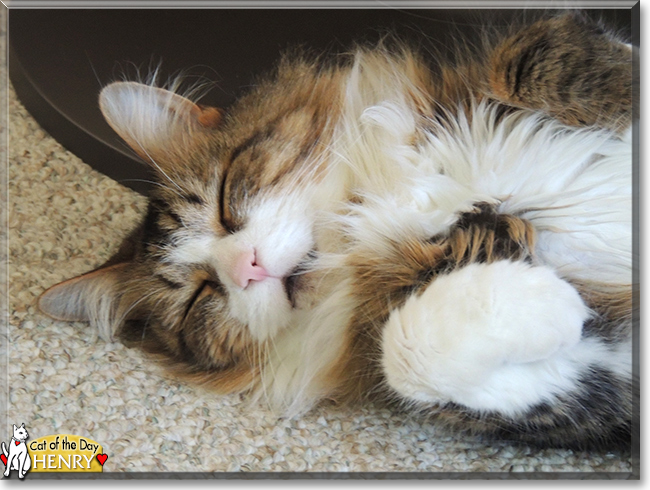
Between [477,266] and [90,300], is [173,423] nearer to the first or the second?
[90,300]

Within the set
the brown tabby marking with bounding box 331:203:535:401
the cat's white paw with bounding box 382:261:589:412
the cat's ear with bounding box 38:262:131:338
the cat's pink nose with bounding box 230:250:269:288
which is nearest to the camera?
the cat's white paw with bounding box 382:261:589:412

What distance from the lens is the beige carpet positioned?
1.07m

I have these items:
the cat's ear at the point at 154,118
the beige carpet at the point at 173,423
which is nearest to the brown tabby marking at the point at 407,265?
the beige carpet at the point at 173,423

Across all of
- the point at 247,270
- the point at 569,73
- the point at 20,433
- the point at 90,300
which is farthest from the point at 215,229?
the point at 569,73

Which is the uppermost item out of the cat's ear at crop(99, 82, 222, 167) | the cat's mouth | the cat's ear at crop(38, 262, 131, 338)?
the cat's ear at crop(99, 82, 222, 167)

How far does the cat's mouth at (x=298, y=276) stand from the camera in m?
1.17

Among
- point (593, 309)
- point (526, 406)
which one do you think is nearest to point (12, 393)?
point (526, 406)

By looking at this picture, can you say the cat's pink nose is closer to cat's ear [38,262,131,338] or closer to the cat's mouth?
the cat's mouth

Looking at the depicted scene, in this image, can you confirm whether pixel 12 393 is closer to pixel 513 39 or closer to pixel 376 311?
pixel 376 311

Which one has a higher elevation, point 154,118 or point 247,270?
point 154,118

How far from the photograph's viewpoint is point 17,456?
1.04 metres

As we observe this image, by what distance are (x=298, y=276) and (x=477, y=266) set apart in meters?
0.36

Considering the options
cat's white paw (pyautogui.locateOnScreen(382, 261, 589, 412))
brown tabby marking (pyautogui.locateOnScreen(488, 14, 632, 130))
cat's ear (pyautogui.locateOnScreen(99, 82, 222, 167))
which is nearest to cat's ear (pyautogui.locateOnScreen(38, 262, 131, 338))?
cat's ear (pyautogui.locateOnScreen(99, 82, 222, 167))

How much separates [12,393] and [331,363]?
24.7 inches
